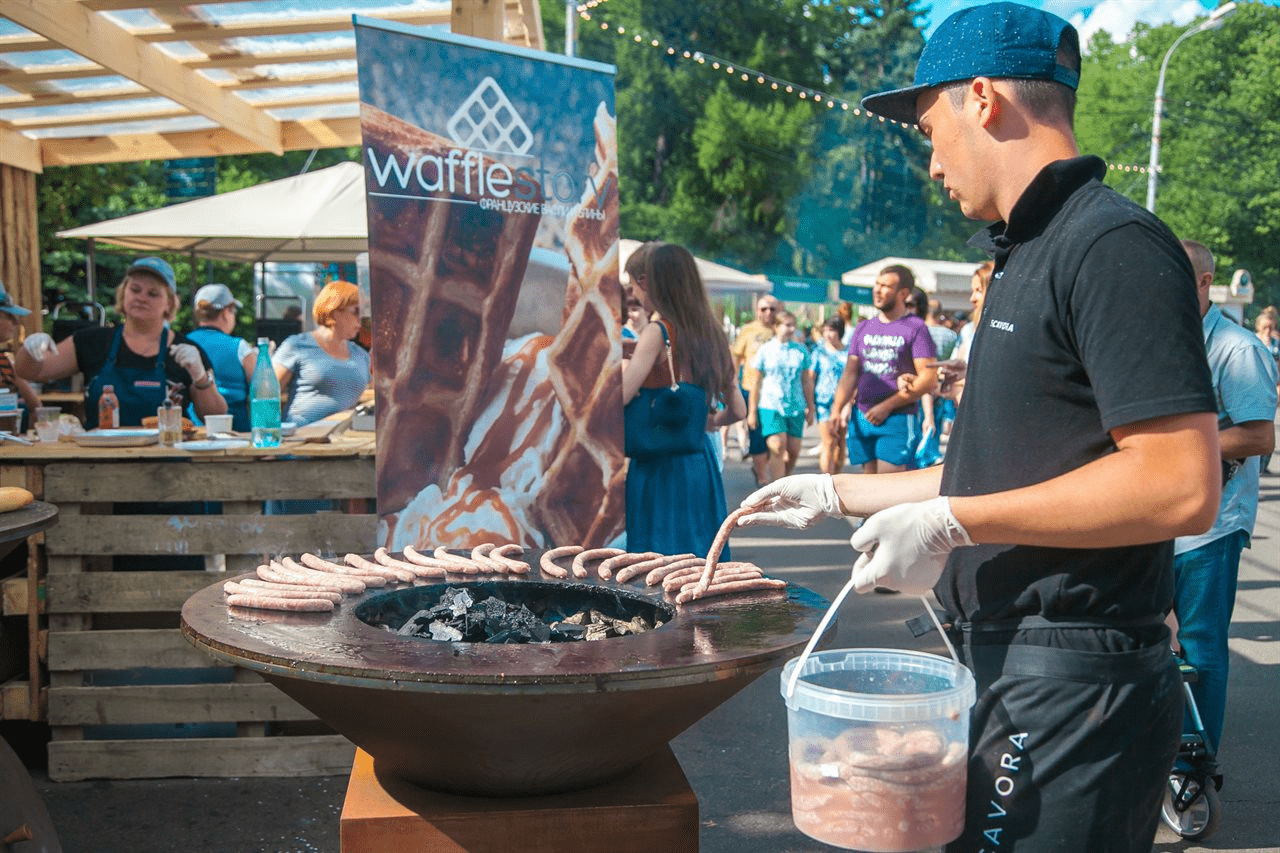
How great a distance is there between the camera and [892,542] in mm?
1873

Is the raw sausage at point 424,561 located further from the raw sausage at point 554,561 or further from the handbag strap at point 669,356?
the handbag strap at point 669,356

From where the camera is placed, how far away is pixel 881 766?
5.73 feet

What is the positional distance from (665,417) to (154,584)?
2.34m

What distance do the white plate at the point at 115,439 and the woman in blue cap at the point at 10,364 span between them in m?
2.91

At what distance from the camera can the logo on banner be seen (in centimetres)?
418

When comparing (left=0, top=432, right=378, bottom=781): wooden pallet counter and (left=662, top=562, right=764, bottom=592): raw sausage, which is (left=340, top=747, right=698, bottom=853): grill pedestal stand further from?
(left=0, top=432, right=378, bottom=781): wooden pallet counter

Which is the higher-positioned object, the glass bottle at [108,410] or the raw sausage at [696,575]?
the glass bottle at [108,410]

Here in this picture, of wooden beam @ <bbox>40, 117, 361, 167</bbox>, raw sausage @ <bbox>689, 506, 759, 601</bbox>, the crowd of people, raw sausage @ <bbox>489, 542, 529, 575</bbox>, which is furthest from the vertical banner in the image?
wooden beam @ <bbox>40, 117, 361, 167</bbox>

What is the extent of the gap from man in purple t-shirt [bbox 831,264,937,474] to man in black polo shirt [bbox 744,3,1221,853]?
5844 millimetres

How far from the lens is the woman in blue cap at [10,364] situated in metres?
7.20

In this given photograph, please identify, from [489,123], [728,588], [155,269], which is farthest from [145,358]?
[728,588]

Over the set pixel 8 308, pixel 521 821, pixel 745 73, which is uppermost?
pixel 745 73

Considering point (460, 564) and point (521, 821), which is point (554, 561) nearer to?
point (460, 564)

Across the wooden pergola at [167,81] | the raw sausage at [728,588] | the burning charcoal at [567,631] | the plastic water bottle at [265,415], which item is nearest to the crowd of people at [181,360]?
the plastic water bottle at [265,415]
